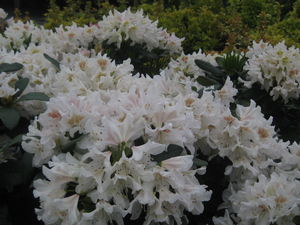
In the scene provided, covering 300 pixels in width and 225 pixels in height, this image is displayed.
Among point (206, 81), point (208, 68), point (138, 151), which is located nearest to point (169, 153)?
point (138, 151)

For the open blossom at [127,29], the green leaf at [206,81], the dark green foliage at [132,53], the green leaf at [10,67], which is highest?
the green leaf at [10,67]

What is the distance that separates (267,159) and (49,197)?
0.84 m

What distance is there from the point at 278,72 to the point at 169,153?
132 centimetres

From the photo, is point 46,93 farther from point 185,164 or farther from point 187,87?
point 185,164

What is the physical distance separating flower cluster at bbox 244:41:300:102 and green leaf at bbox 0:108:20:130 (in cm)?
129

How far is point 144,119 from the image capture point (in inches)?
52.8

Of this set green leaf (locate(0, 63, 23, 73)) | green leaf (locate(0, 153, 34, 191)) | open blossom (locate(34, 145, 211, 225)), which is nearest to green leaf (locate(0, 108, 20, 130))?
green leaf (locate(0, 153, 34, 191))

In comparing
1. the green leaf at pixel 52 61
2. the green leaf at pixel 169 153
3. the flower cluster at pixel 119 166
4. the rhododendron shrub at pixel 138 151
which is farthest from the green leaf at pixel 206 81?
the green leaf at pixel 169 153

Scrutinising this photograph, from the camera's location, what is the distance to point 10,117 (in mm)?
1763

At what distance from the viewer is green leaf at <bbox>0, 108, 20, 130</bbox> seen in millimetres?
1726

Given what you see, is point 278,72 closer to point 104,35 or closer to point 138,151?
point 104,35

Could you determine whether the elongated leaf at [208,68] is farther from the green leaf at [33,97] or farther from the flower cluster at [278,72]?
the green leaf at [33,97]

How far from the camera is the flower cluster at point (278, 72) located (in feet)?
7.85

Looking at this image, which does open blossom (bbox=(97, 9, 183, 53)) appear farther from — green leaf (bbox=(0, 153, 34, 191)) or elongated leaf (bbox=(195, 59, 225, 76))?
green leaf (bbox=(0, 153, 34, 191))
